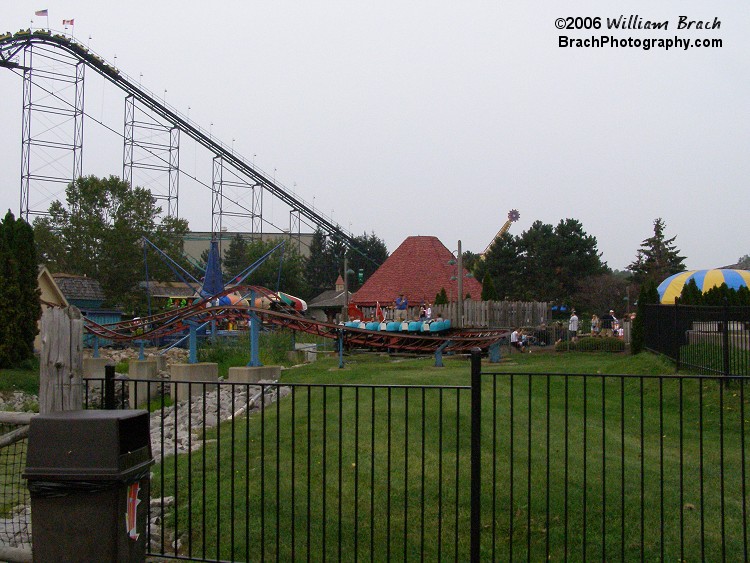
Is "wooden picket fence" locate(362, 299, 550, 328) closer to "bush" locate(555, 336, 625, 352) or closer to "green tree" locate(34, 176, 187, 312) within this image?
"bush" locate(555, 336, 625, 352)

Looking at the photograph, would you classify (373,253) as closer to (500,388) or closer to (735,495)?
(500,388)

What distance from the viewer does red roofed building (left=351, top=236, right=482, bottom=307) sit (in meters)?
46.9

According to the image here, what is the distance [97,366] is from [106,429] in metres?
24.9

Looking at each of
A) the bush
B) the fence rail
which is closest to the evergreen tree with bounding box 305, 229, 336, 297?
the bush

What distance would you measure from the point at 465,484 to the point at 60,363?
3940 millimetres

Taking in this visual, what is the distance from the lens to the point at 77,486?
4375mm

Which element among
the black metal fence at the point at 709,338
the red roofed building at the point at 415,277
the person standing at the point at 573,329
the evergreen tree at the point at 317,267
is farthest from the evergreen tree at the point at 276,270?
the black metal fence at the point at 709,338

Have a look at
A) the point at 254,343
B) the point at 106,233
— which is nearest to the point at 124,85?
the point at 106,233

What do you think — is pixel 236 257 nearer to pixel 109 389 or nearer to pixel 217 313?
pixel 217 313

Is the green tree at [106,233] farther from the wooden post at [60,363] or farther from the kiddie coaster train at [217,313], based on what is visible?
the wooden post at [60,363]

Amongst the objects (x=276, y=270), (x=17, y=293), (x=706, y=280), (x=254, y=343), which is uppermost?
(x=276, y=270)

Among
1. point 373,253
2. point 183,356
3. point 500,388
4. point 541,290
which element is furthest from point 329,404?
point 373,253

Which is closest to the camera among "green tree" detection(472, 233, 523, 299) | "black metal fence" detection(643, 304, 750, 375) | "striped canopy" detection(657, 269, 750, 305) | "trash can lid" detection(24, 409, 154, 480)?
"trash can lid" detection(24, 409, 154, 480)

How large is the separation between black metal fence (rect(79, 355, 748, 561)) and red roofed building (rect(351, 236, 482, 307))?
35.4 m
